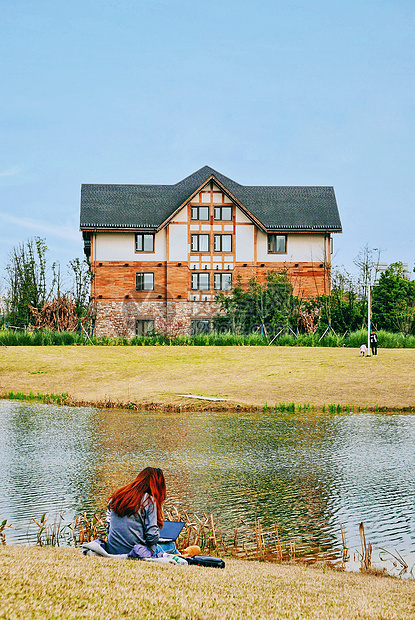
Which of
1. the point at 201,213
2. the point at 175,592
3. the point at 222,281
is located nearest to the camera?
the point at 175,592

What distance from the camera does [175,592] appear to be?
502cm

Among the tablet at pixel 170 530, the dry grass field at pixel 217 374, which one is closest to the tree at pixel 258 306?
the dry grass field at pixel 217 374

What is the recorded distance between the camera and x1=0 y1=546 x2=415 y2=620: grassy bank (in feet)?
15.1

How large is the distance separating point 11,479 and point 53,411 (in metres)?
9.37

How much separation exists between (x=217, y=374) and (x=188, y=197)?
82.2 feet

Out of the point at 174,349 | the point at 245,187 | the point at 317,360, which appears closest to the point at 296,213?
the point at 245,187

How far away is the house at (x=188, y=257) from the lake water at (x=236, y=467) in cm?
3189

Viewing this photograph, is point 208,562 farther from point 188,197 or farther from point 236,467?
point 188,197

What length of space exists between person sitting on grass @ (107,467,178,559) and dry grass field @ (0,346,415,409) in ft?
48.6

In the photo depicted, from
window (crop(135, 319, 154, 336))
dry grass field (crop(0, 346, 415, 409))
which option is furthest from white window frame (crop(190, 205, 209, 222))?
dry grass field (crop(0, 346, 415, 409))

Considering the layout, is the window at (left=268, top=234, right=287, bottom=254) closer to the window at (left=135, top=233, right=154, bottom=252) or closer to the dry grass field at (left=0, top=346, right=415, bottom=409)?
the window at (left=135, top=233, right=154, bottom=252)

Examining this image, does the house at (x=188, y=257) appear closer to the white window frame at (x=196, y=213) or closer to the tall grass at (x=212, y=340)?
the white window frame at (x=196, y=213)

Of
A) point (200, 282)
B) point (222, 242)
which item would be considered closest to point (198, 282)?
point (200, 282)

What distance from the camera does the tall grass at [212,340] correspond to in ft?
123
